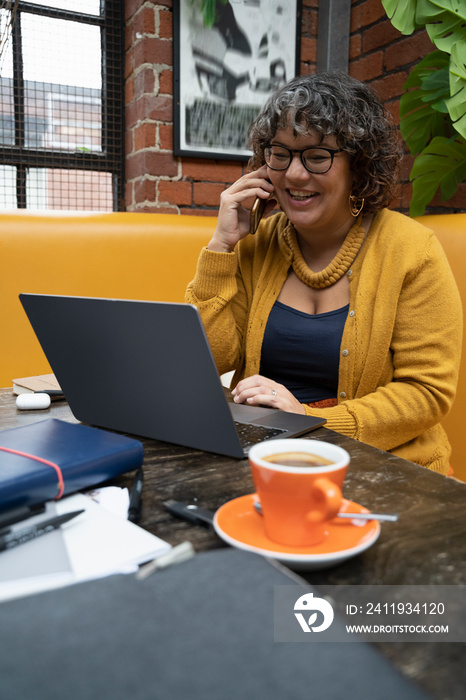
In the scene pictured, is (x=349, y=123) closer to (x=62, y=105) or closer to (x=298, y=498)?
(x=298, y=498)

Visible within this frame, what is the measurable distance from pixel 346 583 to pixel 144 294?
1.44 meters

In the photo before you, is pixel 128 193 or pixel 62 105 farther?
pixel 128 193

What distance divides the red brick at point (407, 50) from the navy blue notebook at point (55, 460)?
6.06 feet

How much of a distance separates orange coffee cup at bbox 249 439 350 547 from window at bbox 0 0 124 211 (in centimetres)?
197

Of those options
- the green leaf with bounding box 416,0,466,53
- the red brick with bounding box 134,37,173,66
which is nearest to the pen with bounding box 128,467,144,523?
the green leaf with bounding box 416,0,466,53

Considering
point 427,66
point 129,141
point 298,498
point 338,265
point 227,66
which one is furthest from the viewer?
point 129,141

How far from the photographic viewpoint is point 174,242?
1.80 m

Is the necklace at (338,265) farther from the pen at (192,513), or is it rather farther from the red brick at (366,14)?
the red brick at (366,14)

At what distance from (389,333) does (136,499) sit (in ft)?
2.48

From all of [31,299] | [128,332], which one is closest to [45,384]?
[31,299]

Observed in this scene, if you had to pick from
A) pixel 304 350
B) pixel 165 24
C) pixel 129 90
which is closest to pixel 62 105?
pixel 129 90

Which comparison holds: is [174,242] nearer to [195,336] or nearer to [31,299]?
[31,299]

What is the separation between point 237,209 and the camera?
4.43ft

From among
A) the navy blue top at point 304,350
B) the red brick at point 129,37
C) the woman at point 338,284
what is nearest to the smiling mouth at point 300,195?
the woman at point 338,284
